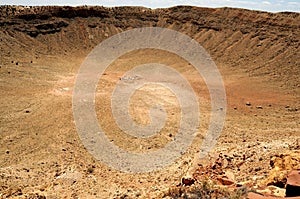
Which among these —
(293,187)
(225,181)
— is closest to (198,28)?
(225,181)

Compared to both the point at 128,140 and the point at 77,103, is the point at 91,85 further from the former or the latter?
the point at 128,140

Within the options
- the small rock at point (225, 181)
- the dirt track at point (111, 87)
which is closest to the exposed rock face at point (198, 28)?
the dirt track at point (111, 87)

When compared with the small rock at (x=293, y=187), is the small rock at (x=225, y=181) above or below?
below

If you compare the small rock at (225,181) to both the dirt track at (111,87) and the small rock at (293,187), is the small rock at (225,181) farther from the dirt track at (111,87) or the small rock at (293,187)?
the small rock at (293,187)

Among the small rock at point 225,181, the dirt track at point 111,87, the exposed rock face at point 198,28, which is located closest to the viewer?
the small rock at point 225,181

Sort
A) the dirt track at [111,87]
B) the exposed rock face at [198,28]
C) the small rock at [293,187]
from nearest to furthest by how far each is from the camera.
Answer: the small rock at [293,187]
the dirt track at [111,87]
the exposed rock face at [198,28]

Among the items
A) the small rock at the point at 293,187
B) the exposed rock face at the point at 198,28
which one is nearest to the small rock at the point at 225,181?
the small rock at the point at 293,187

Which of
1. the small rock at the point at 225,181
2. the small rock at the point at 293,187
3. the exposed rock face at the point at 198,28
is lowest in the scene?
the small rock at the point at 225,181

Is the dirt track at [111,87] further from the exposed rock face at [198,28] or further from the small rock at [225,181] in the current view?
the small rock at [225,181]

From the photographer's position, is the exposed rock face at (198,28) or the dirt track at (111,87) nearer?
the dirt track at (111,87)

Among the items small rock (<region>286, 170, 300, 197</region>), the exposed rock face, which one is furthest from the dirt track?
small rock (<region>286, 170, 300, 197</region>)
